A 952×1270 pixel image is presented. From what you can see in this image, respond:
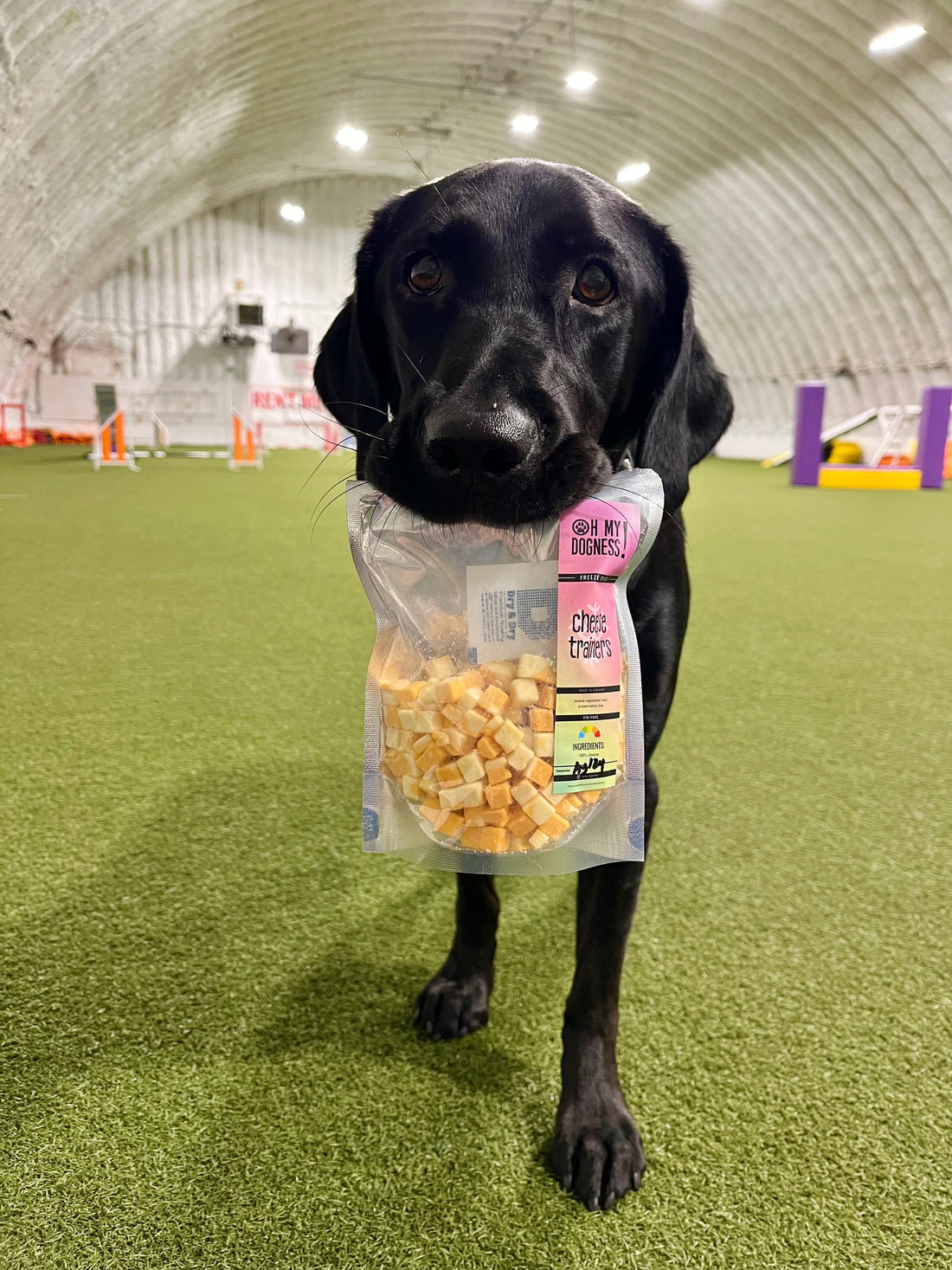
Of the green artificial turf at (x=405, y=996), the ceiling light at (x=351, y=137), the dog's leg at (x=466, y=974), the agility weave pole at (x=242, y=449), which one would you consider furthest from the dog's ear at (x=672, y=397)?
the ceiling light at (x=351, y=137)

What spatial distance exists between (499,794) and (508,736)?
6 centimetres

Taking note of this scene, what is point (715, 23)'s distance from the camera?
31.7ft

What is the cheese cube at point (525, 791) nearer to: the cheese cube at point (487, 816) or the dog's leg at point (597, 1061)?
the cheese cube at point (487, 816)

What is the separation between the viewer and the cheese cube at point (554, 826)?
87 cm

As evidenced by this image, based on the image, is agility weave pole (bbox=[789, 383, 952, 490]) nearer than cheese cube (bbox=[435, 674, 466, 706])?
No

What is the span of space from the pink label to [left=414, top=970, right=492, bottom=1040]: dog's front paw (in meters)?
0.46

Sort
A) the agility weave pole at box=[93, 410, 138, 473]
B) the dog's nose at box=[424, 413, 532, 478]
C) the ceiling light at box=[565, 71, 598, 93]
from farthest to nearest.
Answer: the ceiling light at box=[565, 71, 598, 93] → the agility weave pole at box=[93, 410, 138, 473] → the dog's nose at box=[424, 413, 532, 478]

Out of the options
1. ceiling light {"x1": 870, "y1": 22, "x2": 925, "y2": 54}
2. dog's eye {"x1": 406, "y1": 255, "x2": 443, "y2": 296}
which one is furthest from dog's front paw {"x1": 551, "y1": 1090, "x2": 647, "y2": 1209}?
ceiling light {"x1": 870, "y1": 22, "x2": 925, "y2": 54}

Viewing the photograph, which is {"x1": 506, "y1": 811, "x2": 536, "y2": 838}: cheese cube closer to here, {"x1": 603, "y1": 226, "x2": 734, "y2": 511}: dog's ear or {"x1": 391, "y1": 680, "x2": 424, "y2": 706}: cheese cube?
{"x1": 391, "y1": 680, "x2": 424, "y2": 706}: cheese cube

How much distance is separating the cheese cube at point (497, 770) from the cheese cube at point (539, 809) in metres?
0.04

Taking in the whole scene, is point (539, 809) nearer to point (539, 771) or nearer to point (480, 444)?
point (539, 771)

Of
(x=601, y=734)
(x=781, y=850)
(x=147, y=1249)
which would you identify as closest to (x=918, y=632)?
(x=781, y=850)

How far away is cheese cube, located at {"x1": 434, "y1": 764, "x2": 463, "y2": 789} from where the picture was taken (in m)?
0.87

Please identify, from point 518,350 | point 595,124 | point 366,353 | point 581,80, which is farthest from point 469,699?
point 595,124
